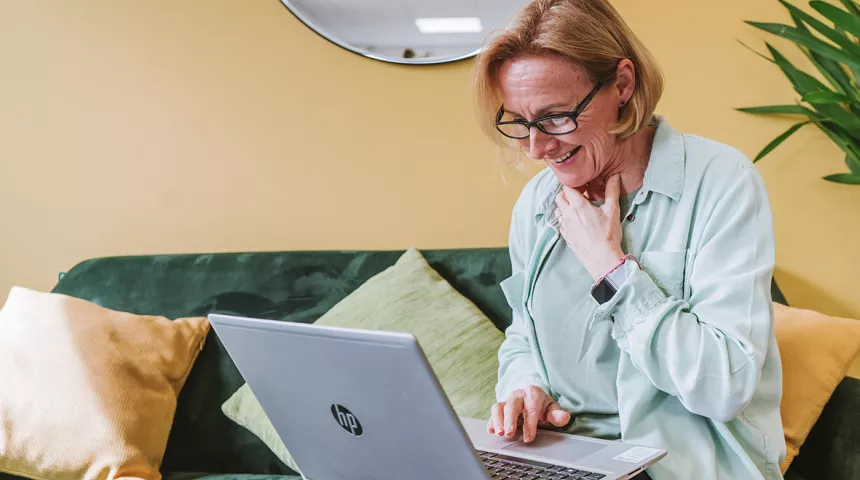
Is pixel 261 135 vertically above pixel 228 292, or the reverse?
pixel 261 135

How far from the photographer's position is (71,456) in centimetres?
187

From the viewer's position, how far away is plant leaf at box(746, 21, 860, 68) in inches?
77.0

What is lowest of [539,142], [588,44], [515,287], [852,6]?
[515,287]

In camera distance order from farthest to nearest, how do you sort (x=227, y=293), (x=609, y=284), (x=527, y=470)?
(x=227, y=293)
(x=609, y=284)
(x=527, y=470)

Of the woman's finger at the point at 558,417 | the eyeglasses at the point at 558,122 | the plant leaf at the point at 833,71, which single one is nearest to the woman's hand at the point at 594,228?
the eyeglasses at the point at 558,122

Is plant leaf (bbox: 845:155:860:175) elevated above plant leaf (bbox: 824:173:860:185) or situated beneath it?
elevated above

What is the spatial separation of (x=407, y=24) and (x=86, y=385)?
1252 millimetres

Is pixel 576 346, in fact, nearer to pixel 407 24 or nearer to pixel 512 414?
pixel 512 414

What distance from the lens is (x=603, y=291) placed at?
1230 millimetres

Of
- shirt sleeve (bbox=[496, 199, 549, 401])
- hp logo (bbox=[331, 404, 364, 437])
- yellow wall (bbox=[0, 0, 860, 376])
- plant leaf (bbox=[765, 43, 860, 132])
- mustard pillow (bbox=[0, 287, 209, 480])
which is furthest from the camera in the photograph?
yellow wall (bbox=[0, 0, 860, 376])

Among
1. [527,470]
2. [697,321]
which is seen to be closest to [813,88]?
[697,321]

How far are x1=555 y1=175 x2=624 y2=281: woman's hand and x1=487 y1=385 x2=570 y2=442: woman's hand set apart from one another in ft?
0.74

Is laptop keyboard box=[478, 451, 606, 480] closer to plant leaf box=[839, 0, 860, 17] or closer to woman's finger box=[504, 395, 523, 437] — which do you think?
woman's finger box=[504, 395, 523, 437]

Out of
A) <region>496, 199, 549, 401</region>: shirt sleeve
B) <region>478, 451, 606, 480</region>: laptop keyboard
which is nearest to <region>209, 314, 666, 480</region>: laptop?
<region>478, 451, 606, 480</region>: laptop keyboard
